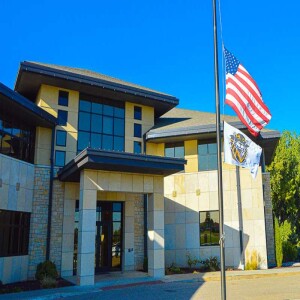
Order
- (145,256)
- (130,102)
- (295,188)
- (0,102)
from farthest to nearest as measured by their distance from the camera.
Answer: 1. (295,188)
2. (130,102)
3. (145,256)
4. (0,102)

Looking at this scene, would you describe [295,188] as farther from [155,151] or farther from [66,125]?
[66,125]

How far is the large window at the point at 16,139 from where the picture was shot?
1591cm

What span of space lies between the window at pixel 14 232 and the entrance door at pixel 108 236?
3.61m

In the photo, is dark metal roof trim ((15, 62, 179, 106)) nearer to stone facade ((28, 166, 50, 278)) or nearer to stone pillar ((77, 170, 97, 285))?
stone facade ((28, 166, 50, 278))

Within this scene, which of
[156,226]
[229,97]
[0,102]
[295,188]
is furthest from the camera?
[295,188]

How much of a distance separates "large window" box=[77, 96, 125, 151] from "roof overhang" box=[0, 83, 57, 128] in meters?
1.85

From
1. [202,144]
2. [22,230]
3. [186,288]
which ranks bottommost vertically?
[186,288]

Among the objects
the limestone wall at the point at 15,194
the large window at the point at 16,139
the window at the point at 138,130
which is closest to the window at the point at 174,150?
the window at the point at 138,130

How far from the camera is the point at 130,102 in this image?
2123 cm

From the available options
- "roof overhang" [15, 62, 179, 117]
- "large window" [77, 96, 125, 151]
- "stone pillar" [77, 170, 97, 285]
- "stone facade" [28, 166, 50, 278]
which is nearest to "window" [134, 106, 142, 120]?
"roof overhang" [15, 62, 179, 117]

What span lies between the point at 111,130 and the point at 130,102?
2103 mm

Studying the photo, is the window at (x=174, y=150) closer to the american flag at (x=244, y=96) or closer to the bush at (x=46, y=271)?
the bush at (x=46, y=271)

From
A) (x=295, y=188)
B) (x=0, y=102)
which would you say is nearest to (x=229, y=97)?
(x=0, y=102)

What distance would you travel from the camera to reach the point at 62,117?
62.6 ft
